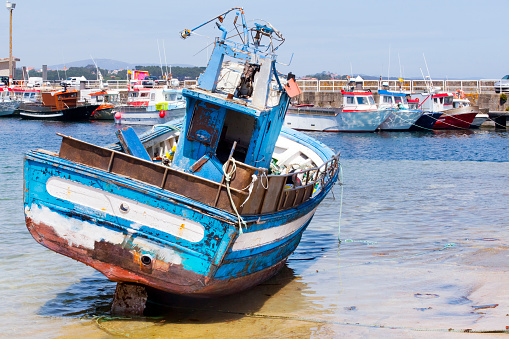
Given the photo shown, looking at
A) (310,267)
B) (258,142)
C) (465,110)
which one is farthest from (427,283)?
(465,110)

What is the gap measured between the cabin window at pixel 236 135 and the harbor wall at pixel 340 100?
43883 mm

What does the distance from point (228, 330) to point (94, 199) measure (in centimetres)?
235

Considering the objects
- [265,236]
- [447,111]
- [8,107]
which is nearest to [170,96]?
[447,111]

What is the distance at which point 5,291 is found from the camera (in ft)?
29.2

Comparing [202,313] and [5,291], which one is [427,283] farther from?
[5,291]

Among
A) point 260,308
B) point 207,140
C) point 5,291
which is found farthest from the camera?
point 207,140

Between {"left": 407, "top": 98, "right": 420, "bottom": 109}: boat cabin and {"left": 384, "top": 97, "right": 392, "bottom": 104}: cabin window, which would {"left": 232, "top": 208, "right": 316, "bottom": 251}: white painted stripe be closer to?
{"left": 384, "top": 97, "right": 392, "bottom": 104}: cabin window

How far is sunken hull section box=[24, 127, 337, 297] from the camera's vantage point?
22.8 ft

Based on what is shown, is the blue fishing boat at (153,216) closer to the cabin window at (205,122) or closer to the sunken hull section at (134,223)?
the sunken hull section at (134,223)

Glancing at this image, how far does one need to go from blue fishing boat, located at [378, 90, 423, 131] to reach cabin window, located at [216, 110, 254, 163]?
35.5 m

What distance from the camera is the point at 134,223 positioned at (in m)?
7.09

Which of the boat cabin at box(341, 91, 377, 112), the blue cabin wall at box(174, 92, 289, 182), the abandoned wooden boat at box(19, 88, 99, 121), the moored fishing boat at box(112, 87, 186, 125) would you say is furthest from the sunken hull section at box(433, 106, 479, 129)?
the blue cabin wall at box(174, 92, 289, 182)

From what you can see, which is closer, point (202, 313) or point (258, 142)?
point (202, 313)

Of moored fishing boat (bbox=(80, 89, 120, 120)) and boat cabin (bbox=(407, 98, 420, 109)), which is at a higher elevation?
boat cabin (bbox=(407, 98, 420, 109))
